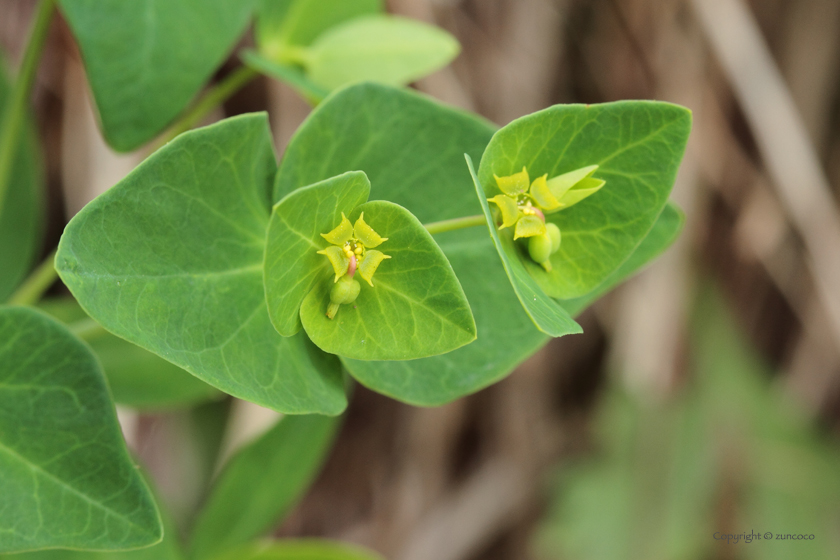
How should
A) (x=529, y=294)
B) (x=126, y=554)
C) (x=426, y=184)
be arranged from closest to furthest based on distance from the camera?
(x=529, y=294) → (x=426, y=184) → (x=126, y=554)

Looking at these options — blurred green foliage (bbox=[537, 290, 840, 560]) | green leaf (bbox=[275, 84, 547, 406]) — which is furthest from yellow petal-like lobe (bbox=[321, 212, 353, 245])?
blurred green foliage (bbox=[537, 290, 840, 560])

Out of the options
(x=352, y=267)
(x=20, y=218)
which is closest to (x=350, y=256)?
(x=352, y=267)

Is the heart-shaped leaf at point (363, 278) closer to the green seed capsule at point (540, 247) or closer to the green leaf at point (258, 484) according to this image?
the green seed capsule at point (540, 247)

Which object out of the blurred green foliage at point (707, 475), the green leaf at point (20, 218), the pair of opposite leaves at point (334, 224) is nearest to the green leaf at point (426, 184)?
the pair of opposite leaves at point (334, 224)

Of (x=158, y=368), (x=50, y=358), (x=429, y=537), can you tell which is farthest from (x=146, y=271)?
(x=429, y=537)

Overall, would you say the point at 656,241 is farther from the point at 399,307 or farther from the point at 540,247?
the point at 399,307

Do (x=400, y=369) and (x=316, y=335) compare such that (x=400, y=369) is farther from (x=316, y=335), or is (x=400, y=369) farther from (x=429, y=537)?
(x=429, y=537)

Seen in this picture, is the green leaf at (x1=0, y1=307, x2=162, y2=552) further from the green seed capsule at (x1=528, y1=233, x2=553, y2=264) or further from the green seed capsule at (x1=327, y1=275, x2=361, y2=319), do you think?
the green seed capsule at (x1=528, y1=233, x2=553, y2=264)
